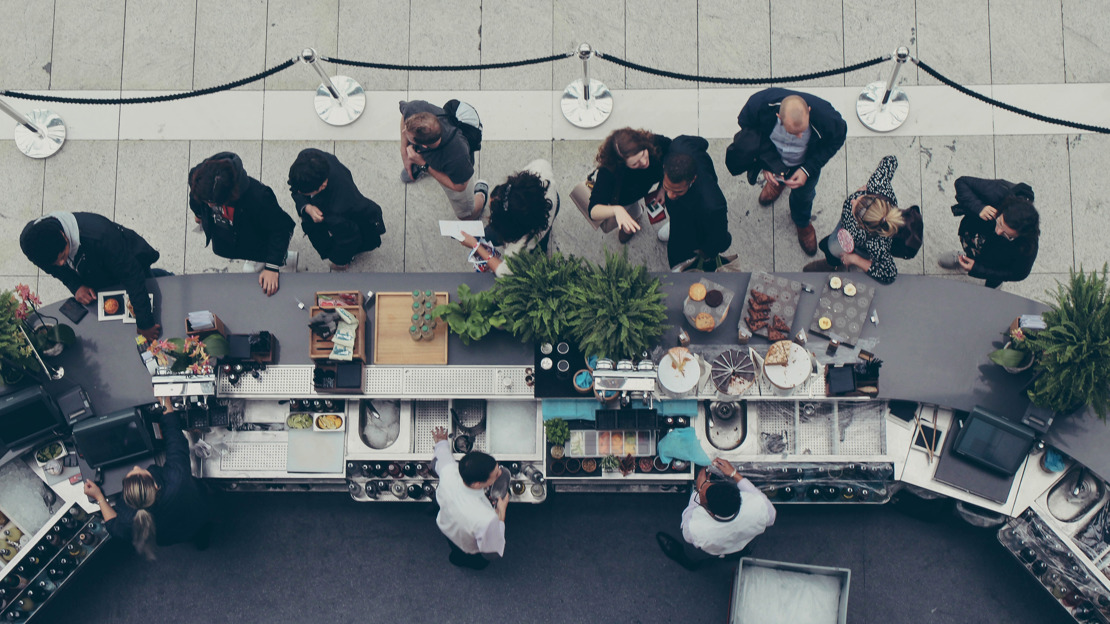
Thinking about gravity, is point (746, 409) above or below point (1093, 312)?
below

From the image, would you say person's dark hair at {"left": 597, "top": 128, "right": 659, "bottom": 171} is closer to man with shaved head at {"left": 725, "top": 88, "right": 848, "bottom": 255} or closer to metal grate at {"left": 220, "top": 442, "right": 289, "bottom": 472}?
man with shaved head at {"left": 725, "top": 88, "right": 848, "bottom": 255}

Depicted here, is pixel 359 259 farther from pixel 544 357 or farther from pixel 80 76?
pixel 80 76

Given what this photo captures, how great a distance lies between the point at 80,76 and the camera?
25.6ft

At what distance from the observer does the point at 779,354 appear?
18.6 ft

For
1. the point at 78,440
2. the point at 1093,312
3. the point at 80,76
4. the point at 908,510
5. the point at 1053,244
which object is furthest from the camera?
the point at 80,76

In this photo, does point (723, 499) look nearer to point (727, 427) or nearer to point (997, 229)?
point (727, 427)

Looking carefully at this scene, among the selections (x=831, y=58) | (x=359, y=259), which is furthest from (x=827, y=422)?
(x=359, y=259)

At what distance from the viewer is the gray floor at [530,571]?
6809 millimetres

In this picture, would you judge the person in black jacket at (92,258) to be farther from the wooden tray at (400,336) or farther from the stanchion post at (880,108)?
the stanchion post at (880,108)

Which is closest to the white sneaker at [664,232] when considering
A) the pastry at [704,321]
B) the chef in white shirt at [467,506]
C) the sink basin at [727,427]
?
the pastry at [704,321]

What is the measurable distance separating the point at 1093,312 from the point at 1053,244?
2554 mm

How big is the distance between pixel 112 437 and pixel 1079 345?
23.5 ft

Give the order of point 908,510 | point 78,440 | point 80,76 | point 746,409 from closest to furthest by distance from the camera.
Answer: point 78,440, point 746,409, point 908,510, point 80,76

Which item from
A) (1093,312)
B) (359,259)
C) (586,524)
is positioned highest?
(359,259)
